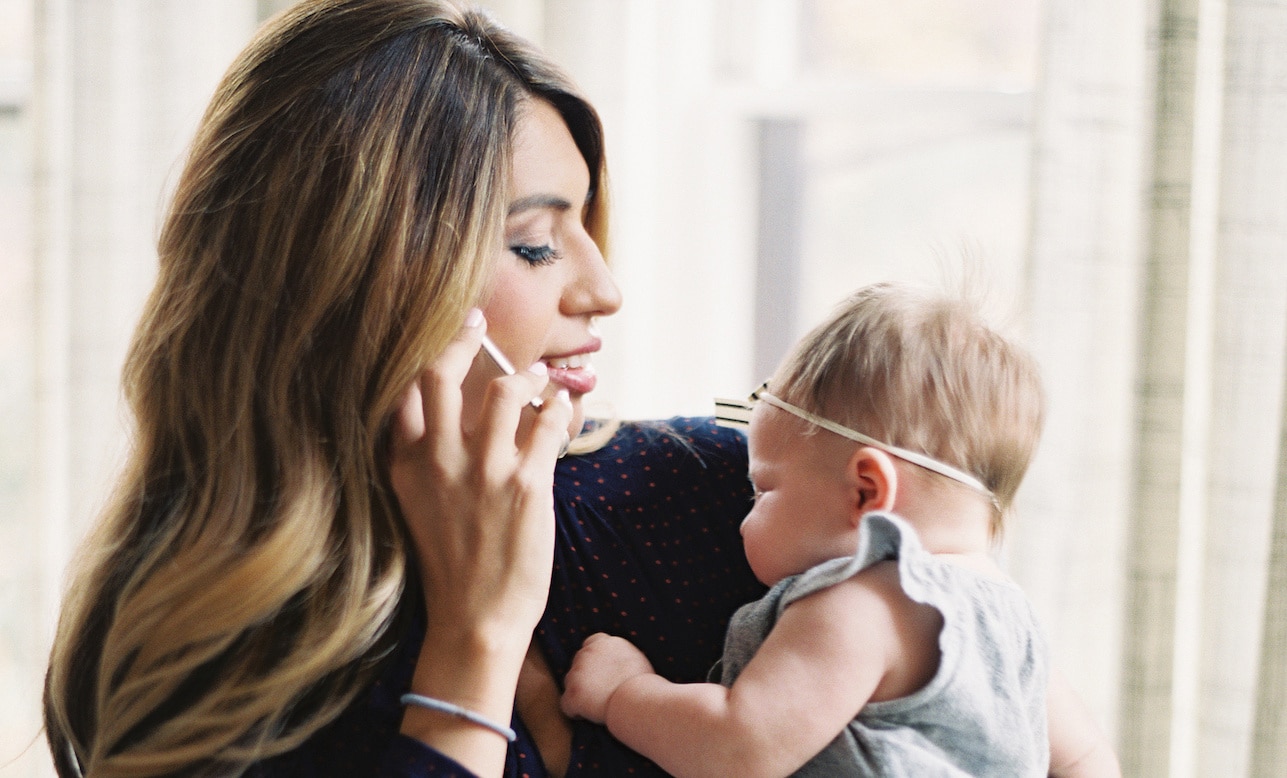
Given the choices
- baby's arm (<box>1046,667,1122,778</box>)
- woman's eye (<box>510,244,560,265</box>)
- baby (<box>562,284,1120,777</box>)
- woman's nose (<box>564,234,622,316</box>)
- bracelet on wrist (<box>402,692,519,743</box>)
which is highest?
woman's eye (<box>510,244,560,265</box>)

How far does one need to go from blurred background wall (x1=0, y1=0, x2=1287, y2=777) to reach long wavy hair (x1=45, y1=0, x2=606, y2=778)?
1.03 ft

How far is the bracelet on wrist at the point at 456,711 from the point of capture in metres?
1.02

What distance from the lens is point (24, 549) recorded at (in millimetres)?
2322

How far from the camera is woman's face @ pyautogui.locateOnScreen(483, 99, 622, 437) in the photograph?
120 cm

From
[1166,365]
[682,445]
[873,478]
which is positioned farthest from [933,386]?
[1166,365]

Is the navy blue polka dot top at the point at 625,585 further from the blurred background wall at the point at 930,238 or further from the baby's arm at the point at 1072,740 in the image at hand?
the blurred background wall at the point at 930,238

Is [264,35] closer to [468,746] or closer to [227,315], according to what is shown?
[227,315]

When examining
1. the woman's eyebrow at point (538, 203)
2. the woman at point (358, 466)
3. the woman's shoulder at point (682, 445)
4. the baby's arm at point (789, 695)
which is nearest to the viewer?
the baby's arm at point (789, 695)

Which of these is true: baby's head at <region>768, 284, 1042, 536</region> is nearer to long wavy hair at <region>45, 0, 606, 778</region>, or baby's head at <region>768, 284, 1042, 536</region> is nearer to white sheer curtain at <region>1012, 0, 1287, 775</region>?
long wavy hair at <region>45, 0, 606, 778</region>

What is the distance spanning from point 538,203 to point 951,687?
26.2 inches

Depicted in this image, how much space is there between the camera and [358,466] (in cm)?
114

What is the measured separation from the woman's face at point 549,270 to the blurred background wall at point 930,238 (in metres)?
0.57

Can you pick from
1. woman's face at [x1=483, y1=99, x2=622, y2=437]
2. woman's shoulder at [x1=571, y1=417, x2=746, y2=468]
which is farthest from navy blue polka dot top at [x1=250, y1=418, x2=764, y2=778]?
woman's face at [x1=483, y1=99, x2=622, y2=437]

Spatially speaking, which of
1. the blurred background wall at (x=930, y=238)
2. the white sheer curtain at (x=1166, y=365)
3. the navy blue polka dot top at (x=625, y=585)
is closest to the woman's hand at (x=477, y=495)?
the navy blue polka dot top at (x=625, y=585)
